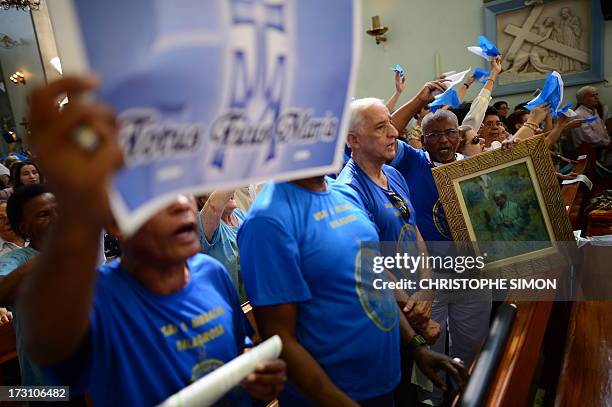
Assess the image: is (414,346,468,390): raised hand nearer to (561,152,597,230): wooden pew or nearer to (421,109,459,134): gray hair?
(421,109,459,134): gray hair

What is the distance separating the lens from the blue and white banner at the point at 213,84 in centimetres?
61

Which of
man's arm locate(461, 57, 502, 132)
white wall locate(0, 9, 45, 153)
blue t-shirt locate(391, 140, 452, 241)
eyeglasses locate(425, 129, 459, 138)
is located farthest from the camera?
white wall locate(0, 9, 45, 153)

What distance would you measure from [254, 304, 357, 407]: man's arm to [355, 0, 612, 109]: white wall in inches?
274

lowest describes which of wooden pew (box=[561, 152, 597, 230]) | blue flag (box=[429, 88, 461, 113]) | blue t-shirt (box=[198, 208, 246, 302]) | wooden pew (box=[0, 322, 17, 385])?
wooden pew (box=[561, 152, 597, 230])

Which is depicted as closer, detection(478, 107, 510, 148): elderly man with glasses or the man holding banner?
the man holding banner

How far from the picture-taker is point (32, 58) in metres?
10.0

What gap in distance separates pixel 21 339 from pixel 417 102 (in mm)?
2133

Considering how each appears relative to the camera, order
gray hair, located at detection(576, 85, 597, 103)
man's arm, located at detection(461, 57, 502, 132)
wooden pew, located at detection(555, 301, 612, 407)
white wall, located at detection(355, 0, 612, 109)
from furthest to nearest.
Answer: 1. white wall, located at detection(355, 0, 612, 109)
2. gray hair, located at detection(576, 85, 597, 103)
3. man's arm, located at detection(461, 57, 502, 132)
4. wooden pew, located at detection(555, 301, 612, 407)

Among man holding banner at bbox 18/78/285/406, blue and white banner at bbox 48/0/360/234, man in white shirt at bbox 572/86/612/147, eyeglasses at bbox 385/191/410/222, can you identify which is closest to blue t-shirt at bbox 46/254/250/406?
man holding banner at bbox 18/78/285/406

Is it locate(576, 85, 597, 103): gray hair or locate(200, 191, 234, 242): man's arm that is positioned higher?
locate(200, 191, 234, 242): man's arm

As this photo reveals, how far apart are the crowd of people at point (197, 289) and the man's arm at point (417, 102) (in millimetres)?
637

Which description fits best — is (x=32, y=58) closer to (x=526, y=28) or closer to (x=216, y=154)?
(x=526, y=28)

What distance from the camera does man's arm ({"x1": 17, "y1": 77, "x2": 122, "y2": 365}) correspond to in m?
0.51

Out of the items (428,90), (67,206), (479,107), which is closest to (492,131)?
(479,107)
